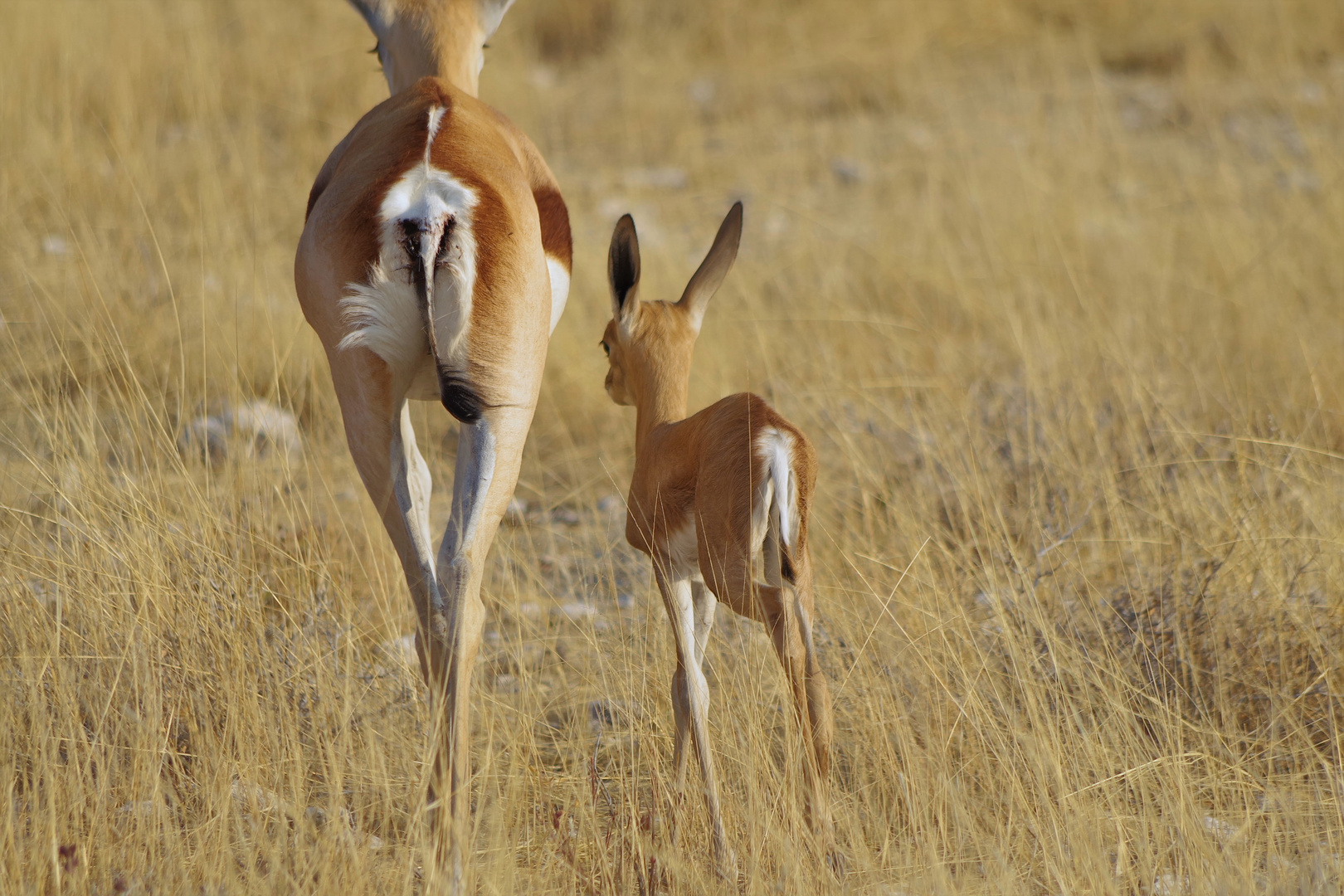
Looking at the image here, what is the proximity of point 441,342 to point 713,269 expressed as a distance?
93cm

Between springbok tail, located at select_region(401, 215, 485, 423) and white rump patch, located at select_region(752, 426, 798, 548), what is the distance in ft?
1.93

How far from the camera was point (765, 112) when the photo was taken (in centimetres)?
864

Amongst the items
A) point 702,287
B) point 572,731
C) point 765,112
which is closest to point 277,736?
point 572,731

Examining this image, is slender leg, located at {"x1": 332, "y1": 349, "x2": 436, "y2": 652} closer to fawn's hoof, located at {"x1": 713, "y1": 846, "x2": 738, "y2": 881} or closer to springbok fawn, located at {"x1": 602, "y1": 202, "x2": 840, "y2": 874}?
springbok fawn, located at {"x1": 602, "y1": 202, "x2": 840, "y2": 874}

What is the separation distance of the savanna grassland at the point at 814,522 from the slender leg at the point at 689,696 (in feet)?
0.25

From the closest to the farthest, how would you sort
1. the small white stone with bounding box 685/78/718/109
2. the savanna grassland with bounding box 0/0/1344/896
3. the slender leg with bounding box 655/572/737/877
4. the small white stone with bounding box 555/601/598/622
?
the savanna grassland with bounding box 0/0/1344/896 → the slender leg with bounding box 655/572/737/877 → the small white stone with bounding box 555/601/598/622 → the small white stone with bounding box 685/78/718/109

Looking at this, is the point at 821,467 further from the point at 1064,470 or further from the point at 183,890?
the point at 183,890

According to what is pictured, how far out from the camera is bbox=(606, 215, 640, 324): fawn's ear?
2.84 m

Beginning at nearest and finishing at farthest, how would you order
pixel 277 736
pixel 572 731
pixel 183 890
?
pixel 183 890, pixel 277 736, pixel 572 731

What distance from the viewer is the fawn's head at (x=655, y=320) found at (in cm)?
289

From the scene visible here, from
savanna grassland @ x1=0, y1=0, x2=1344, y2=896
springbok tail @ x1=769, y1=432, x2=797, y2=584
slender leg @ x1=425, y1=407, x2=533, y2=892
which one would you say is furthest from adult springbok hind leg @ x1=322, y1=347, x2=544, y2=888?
springbok tail @ x1=769, y1=432, x2=797, y2=584

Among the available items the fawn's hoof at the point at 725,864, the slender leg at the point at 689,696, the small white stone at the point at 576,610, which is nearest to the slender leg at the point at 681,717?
the slender leg at the point at 689,696

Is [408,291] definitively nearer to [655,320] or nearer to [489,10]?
[655,320]

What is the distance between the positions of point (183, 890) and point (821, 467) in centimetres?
270
